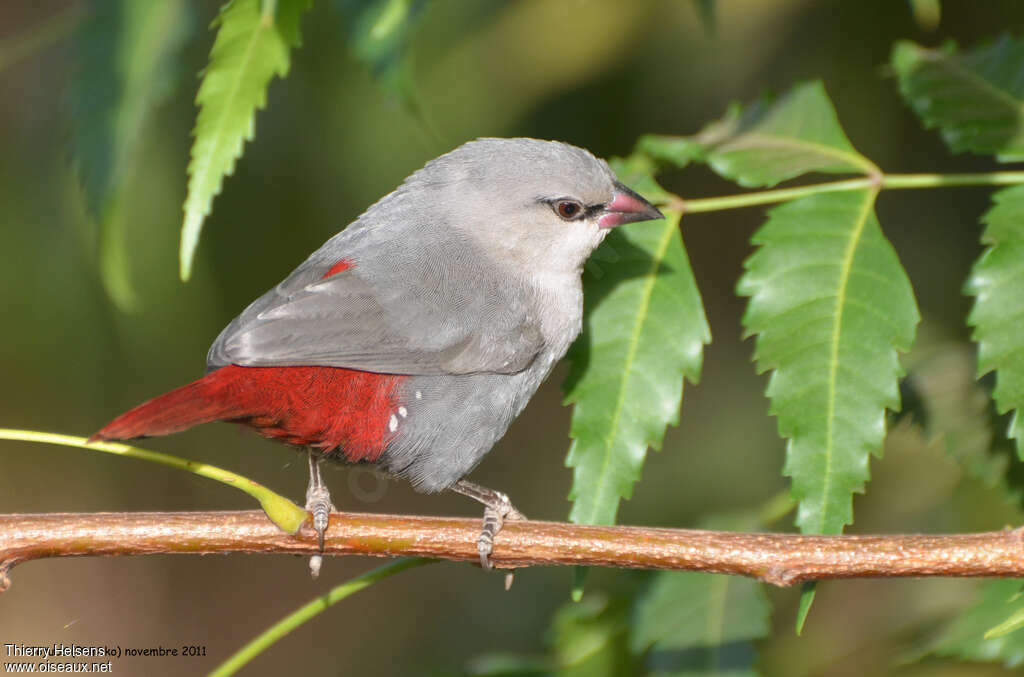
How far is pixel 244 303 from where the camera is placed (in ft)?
16.8

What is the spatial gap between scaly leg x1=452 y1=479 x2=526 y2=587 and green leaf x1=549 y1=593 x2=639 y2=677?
0.24m

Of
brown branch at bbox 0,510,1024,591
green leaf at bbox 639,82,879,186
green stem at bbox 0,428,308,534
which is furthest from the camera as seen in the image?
green leaf at bbox 639,82,879,186

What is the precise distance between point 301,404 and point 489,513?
0.57 metres

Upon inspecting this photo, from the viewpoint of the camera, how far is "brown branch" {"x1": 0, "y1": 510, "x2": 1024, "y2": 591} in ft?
7.32

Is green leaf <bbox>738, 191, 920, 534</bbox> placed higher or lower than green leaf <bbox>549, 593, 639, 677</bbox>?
higher

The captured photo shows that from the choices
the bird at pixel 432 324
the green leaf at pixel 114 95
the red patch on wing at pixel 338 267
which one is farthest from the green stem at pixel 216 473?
the red patch on wing at pixel 338 267

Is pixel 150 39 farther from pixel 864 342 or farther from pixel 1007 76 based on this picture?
pixel 1007 76

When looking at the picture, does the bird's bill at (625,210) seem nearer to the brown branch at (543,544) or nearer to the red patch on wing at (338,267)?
the red patch on wing at (338,267)

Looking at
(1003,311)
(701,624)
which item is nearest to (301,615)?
(701,624)

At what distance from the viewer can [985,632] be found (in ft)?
9.09

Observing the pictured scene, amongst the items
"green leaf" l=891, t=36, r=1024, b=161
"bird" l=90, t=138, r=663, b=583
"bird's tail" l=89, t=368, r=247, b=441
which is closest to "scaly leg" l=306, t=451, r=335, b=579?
"bird" l=90, t=138, r=663, b=583

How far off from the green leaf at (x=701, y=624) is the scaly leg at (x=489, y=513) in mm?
440

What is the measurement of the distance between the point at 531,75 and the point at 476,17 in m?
0.34

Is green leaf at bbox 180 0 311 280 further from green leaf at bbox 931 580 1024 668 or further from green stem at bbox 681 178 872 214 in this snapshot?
green leaf at bbox 931 580 1024 668
